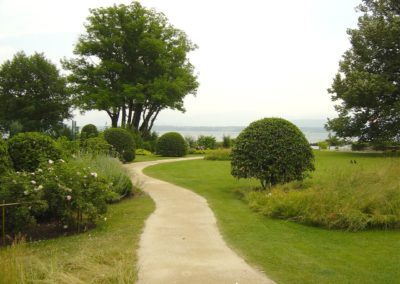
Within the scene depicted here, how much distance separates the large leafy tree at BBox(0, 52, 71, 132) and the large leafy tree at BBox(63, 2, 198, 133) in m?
8.26

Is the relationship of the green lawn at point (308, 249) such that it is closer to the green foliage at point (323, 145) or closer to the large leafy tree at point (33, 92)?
the green foliage at point (323, 145)

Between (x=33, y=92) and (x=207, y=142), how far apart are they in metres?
22.2

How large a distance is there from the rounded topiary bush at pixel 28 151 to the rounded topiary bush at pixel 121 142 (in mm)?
11611

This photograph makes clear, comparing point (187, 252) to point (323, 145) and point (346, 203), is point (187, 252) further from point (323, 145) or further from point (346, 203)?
point (323, 145)

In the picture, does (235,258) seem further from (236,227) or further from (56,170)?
(56,170)

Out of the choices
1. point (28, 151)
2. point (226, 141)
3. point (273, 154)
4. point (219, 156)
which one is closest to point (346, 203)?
point (273, 154)

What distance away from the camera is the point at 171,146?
24.4 m

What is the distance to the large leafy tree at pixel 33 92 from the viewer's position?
40.4 meters

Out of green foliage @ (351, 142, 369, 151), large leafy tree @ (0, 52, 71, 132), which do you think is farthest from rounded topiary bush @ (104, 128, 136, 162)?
large leafy tree @ (0, 52, 71, 132)

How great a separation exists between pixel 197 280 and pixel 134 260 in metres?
1.04

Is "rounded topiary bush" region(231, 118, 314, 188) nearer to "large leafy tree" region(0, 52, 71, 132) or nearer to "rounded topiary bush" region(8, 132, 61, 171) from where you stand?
"rounded topiary bush" region(8, 132, 61, 171)

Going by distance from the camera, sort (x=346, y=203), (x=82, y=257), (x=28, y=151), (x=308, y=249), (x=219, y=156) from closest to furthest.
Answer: (x=82, y=257) → (x=308, y=249) → (x=346, y=203) → (x=28, y=151) → (x=219, y=156)

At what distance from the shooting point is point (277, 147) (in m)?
9.78

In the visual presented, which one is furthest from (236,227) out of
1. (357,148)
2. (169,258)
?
(357,148)
